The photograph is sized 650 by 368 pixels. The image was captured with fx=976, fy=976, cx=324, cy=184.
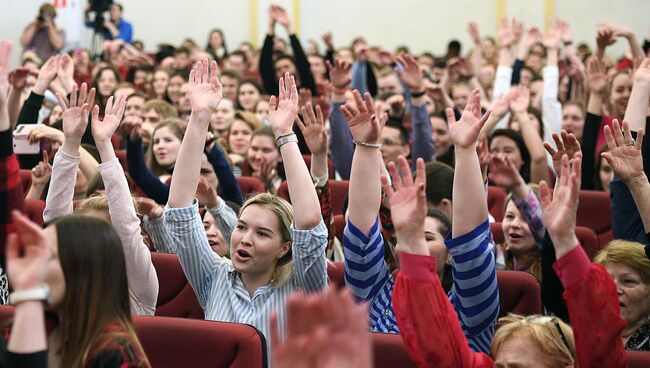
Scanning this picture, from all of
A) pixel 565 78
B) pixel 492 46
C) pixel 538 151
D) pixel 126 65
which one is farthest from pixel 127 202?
pixel 492 46

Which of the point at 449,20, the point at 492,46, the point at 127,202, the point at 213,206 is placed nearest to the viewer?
the point at 127,202

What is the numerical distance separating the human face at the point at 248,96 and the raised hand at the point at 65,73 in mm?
2217

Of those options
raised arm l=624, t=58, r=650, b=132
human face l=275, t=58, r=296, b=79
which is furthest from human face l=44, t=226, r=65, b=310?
human face l=275, t=58, r=296, b=79

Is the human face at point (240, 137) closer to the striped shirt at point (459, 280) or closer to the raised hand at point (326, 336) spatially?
the striped shirt at point (459, 280)

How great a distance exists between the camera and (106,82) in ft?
22.3

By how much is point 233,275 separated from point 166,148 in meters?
1.83

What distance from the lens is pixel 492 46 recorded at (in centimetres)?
998

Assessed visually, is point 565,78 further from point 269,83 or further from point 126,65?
point 126,65

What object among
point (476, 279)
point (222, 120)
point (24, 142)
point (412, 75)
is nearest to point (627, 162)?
point (476, 279)

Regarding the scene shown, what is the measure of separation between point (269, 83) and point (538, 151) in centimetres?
248

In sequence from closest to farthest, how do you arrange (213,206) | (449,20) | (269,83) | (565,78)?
1. (213,206)
2. (269,83)
3. (565,78)
4. (449,20)

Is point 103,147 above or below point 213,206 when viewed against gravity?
above

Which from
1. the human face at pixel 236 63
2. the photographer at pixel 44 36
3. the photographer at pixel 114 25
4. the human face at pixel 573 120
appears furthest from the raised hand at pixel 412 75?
the photographer at pixel 114 25

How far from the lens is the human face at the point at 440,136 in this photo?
16.1ft
